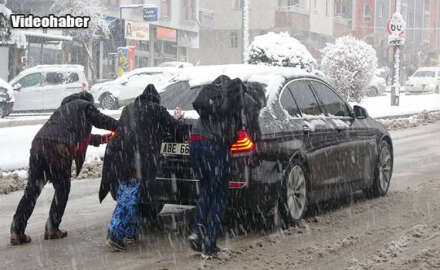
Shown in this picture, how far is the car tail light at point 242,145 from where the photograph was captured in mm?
6895

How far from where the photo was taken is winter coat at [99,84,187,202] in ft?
22.6

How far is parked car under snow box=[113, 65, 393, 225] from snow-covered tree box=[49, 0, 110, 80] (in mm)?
34845

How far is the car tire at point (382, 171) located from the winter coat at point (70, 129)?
379cm

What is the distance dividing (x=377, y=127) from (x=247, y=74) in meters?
2.45

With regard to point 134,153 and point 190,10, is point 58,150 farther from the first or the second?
point 190,10

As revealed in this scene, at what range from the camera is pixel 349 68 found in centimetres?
2972

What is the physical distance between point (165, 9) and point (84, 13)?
38.5 feet

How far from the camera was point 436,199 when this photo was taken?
9.61m

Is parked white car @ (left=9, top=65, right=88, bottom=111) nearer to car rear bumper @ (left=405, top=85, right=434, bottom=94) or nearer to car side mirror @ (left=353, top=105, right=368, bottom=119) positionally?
car side mirror @ (left=353, top=105, right=368, bottom=119)

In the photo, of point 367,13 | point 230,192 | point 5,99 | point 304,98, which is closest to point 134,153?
point 230,192

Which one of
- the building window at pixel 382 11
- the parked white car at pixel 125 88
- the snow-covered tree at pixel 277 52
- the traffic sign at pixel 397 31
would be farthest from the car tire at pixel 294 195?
the building window at pixel 382 11

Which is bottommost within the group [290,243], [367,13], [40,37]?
[290,243]

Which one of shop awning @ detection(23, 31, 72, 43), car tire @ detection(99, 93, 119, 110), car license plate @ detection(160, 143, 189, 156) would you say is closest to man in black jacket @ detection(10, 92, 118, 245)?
car license plate @ detection(160, 143, 189, 156)

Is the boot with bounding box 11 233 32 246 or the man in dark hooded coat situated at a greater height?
the man in dark hooded coat
